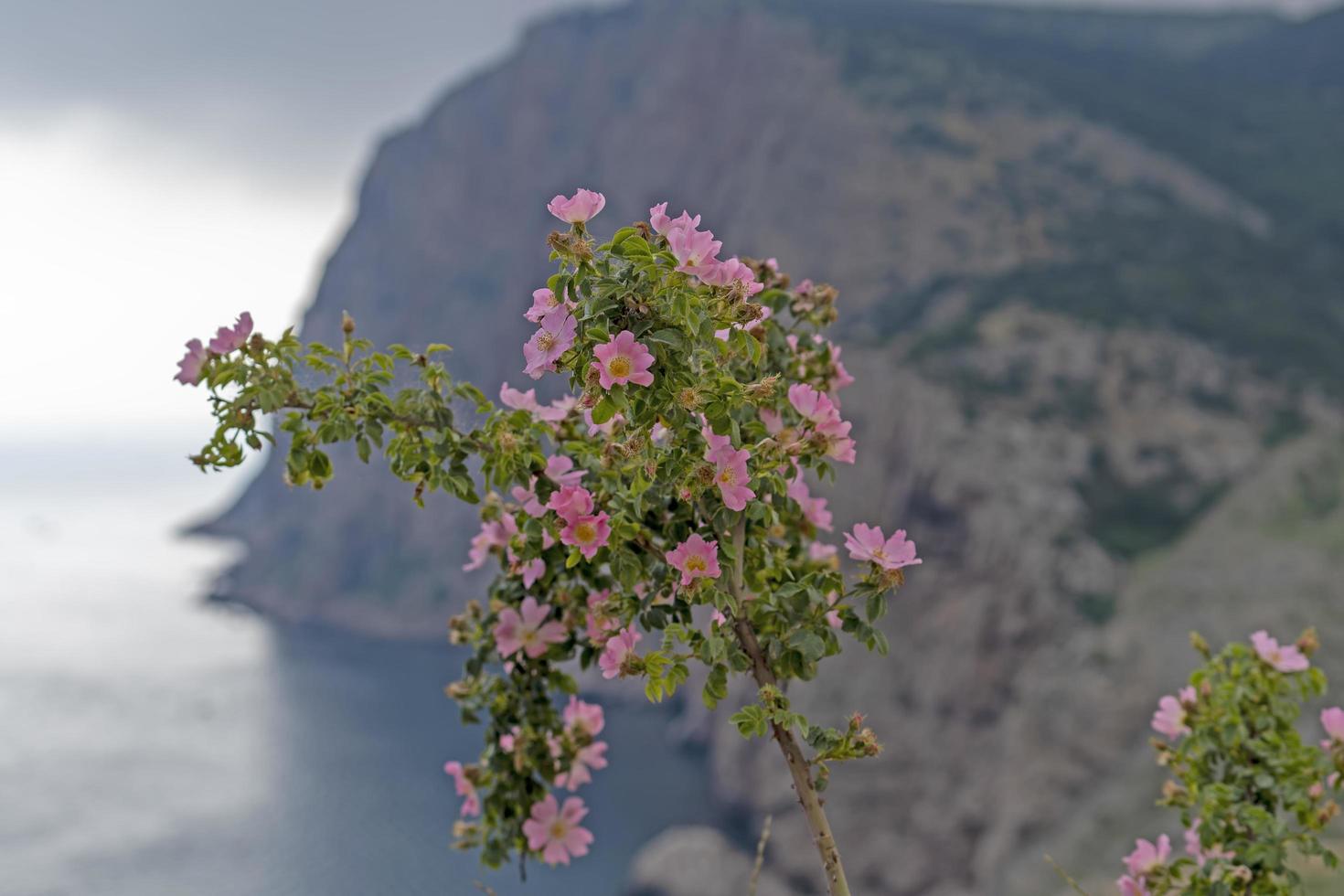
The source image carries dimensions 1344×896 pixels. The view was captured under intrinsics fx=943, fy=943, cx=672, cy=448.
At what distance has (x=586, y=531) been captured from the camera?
2.75m

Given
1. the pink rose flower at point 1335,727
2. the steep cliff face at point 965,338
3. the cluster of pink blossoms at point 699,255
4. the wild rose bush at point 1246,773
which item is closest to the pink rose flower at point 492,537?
the cluster of pink blossoms at point 699,255

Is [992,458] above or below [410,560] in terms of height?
below

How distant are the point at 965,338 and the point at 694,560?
43.6 meters

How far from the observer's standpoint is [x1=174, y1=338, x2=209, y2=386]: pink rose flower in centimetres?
285

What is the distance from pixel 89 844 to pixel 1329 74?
107m

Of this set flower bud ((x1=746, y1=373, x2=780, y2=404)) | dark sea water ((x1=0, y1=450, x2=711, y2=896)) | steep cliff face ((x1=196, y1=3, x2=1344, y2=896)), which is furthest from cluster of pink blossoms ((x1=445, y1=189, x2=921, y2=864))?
steep cliff face ((x1=196, y1=3, x2=1344, y2=896))

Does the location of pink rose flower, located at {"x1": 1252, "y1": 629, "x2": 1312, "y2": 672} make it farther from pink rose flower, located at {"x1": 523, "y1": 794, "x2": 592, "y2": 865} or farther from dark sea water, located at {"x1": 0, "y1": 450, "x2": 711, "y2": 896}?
dark sea water, located at {"x1": 0, "y1": 450, "x2": 711, "y2": 896}

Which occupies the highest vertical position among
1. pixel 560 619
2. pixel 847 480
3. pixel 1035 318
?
pixel 1035 318

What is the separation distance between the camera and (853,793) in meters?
31.7

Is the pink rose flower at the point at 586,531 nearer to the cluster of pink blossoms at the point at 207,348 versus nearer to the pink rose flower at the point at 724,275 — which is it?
the pink rose flower at the point at 724,275

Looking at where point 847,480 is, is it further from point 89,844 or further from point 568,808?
point 568,808

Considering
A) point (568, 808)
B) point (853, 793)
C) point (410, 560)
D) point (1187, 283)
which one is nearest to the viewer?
point (568, 808)

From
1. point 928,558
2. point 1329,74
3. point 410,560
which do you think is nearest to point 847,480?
point 928,558

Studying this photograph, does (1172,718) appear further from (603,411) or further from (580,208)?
(580,208)
